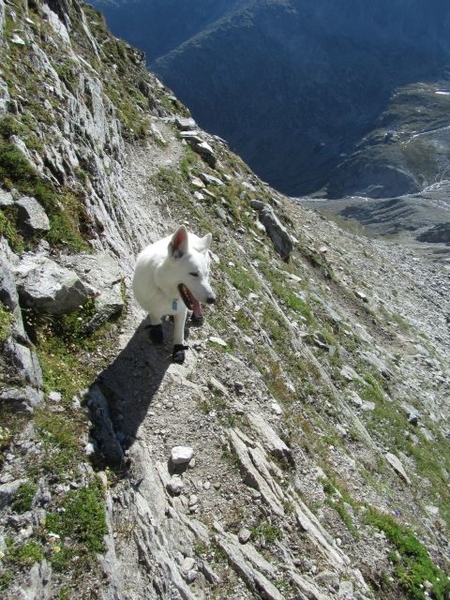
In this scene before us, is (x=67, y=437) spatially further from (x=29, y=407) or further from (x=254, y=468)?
(x=254, y=468)

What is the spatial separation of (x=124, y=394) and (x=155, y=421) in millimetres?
765

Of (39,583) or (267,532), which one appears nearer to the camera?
(39,583)

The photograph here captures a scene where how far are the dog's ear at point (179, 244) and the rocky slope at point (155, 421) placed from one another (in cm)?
198

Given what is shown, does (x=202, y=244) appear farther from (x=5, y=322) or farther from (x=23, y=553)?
(x=23, y=553)

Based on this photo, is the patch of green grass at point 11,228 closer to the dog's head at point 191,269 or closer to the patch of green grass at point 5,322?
the patch of green grass at point 5,322

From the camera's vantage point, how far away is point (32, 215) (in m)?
9.41

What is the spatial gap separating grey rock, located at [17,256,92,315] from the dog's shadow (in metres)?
1.42

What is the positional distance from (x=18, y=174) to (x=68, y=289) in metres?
3.35

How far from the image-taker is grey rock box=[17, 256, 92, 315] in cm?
802

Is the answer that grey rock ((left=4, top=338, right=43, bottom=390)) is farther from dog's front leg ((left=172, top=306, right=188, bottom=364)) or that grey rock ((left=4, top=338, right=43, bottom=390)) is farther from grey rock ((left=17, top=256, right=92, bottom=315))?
dog's front leg ((left=172, top=306, right=188, bottom=364))

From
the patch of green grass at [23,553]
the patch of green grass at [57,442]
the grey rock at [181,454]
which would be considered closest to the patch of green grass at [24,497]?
the patch of green grass at [57,442]

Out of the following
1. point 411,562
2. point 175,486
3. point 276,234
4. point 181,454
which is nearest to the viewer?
point 175,486

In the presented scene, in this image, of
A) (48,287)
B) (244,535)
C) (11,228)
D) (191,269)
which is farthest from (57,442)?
(11,228)

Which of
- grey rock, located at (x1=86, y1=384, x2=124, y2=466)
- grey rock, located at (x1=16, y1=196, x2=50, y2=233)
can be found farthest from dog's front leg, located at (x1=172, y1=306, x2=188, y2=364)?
A: grey rock, located at (x1=16, y1=196, x2=50, y2=233)
